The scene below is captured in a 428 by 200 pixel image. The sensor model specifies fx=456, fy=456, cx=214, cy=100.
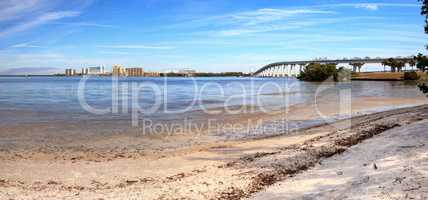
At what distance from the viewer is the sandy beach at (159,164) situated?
9.45 m

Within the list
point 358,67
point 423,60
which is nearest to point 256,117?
point 423,60

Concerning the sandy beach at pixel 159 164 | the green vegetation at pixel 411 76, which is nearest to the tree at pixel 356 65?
the green vegetation at pixel 411 76

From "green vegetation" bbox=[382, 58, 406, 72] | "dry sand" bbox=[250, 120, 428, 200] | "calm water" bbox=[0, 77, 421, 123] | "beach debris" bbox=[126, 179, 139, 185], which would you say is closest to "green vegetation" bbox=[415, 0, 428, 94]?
"dry sand" bbox=[250, 120, 428, 200]

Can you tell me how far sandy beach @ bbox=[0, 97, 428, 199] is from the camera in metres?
9.45

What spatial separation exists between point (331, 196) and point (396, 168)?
1.95 m

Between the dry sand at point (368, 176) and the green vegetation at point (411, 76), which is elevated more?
the green vegetation at point (411, 76)

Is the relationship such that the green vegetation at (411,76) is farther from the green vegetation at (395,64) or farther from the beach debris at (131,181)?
the beach debris at (131,181)

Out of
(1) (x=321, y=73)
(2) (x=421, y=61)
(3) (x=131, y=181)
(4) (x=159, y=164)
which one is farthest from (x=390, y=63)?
(3) (x=131, y=181)

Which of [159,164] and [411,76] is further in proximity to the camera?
[411,76]

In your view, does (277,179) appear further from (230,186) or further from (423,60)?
(423,60)

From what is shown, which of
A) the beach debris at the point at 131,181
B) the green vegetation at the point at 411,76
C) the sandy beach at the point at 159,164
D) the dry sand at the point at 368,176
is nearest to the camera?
the dry sand at the point at 368,176

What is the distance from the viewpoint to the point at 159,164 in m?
12.5

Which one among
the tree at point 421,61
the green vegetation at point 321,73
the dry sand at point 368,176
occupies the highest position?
the green vegetation at point 321,73

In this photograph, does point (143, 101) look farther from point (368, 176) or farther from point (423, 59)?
point (368, 176)
